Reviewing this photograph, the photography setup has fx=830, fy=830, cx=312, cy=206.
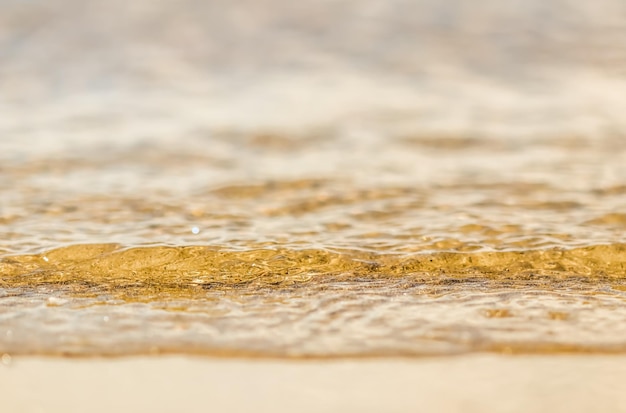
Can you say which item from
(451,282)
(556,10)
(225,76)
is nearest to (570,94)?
(556,10)

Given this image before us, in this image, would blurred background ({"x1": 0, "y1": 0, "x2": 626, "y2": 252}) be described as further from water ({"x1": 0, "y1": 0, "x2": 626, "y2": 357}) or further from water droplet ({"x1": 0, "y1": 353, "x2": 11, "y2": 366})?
water droplet ({"x1": 0, "y1": 353, "x2": 11, "y2": 366})

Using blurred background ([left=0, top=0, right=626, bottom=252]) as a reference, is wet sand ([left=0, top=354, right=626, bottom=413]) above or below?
below

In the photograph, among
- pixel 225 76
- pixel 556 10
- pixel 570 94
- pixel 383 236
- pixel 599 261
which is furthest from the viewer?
pixel 556 10

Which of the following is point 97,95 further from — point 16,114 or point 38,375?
point 38,375

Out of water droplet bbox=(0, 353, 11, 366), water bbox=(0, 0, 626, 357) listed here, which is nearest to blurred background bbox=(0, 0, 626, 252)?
water bbox=(0, 0, 626, 357)

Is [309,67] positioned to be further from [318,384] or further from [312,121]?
[318,384]

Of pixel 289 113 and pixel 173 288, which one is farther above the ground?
pixel 289 113

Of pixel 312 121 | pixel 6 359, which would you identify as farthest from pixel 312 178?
pixel 6 359
